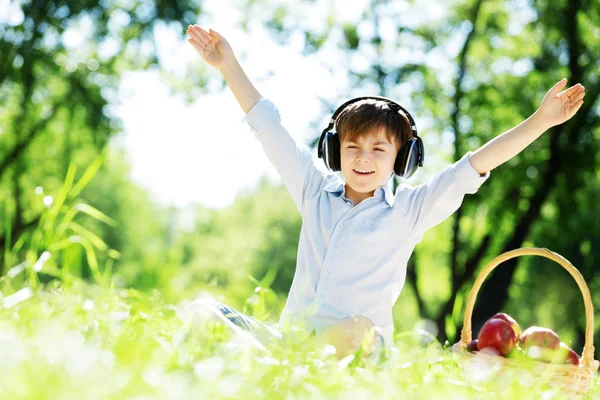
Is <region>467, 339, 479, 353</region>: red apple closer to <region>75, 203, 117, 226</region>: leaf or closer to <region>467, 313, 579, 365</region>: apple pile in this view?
<region>467, 313, 579, 365</region>: apple pile

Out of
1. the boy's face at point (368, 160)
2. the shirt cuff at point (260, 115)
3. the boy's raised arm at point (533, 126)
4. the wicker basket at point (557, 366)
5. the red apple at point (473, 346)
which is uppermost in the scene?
the boy's raised arm at point (533, 126)

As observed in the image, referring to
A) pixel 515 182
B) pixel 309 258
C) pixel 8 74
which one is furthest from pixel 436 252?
pixel 309 258

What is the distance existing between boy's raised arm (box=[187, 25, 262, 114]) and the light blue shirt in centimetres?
7

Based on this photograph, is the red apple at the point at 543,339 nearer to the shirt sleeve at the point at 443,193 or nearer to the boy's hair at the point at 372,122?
the shirt sleeve at the point at 443,193

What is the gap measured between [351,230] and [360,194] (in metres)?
0.23

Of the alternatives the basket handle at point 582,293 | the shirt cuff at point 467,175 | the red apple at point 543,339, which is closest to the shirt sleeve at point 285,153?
the shirt cuff at point 467,175

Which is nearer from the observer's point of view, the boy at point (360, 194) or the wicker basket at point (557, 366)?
the wicker basket at point (557, 366)

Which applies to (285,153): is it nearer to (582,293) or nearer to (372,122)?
(372,122)

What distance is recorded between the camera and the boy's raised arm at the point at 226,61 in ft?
10.4

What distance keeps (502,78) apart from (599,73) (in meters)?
1.64

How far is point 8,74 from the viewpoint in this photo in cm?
1195

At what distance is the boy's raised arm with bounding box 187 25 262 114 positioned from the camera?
3.17 meters

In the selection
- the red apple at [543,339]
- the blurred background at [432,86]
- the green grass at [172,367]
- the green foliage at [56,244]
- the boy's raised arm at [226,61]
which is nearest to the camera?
the green grass at [172,367]

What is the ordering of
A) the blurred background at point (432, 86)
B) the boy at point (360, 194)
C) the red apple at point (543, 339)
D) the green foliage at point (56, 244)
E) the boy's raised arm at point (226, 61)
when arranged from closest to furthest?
the green foliage at point (56, 244) → the boy at point (360, 194) → the boy's raised arm at point (226, 61) → the red apple at point (543, 339) → the blurred background at point (432, 86)
